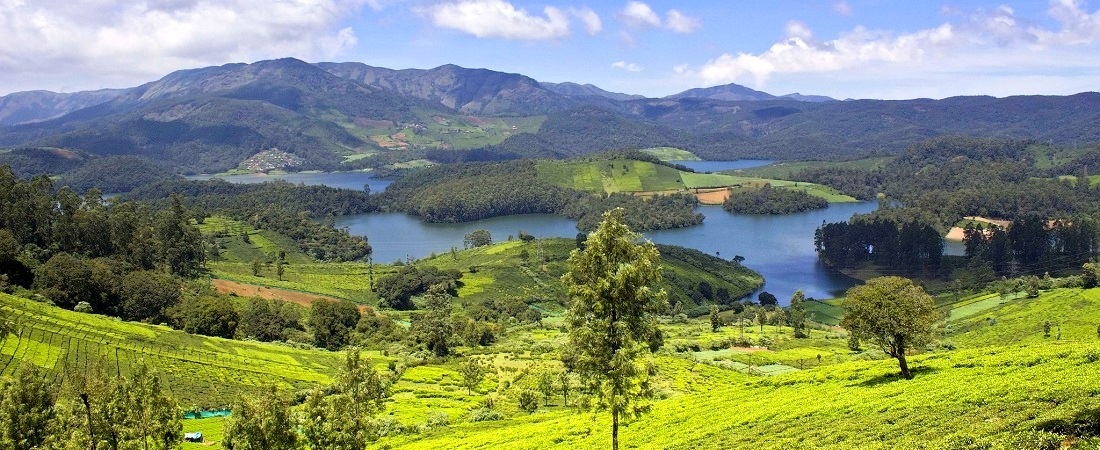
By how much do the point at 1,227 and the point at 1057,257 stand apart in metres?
198

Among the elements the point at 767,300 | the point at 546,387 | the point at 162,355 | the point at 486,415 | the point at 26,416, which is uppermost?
the point at 26,416

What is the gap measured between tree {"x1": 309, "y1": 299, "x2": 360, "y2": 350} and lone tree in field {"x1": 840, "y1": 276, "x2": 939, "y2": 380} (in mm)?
70406

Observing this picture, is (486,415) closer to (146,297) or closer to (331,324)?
(331,324)

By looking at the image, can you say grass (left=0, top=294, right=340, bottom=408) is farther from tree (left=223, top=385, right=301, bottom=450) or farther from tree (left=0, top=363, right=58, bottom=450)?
tree (left=223, top=385, right=301, bottom=450)

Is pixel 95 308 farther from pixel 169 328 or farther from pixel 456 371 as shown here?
pixel 456 371

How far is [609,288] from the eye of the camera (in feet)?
71.9

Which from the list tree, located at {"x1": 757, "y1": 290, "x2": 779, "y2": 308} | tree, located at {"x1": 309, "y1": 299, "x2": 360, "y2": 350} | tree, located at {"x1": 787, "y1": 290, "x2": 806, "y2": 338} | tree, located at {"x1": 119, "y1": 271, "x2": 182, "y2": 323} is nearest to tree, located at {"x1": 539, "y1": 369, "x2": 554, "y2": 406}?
tree, located at {"x1": 309, "y1": 299, "x2": 360, "y2": 350}

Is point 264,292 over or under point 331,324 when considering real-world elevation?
over

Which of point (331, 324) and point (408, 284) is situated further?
point (408, 284)

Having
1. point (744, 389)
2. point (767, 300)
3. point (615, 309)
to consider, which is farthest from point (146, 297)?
point (767, 300)

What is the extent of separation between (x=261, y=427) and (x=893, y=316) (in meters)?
29.8

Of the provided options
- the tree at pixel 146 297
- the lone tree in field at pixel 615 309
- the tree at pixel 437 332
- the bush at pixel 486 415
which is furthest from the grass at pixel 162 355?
the lone tree in field at pixel 615 309

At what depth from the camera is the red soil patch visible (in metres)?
106

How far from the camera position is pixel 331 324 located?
90562mm
